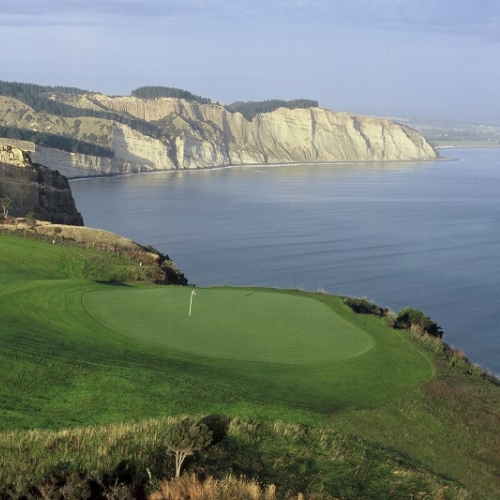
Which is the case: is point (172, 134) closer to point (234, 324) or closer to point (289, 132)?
point (289, 132)

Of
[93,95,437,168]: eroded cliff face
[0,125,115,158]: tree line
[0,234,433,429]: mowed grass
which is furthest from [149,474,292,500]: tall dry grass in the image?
[93,95,437,168]: eroded cliff face

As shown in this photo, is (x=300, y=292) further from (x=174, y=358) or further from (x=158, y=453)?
(x=158, y=453)

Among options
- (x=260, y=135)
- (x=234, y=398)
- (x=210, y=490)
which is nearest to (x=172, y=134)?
(x=260, y=135)

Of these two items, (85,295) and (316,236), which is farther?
(316,236)

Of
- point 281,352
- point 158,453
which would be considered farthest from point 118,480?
point 281,352

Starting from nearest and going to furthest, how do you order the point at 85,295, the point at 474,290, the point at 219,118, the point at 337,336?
1. the point at 337,336
2. the point at 85,295
3. the point at 474,290
4. the point at 219,118

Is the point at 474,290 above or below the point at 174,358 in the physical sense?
below
